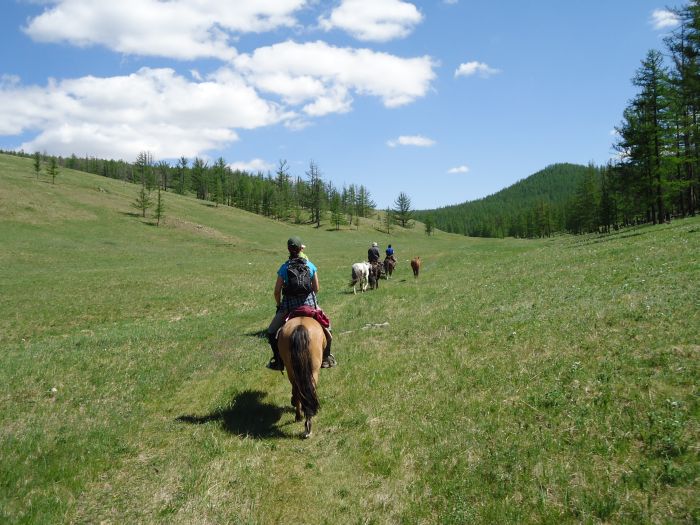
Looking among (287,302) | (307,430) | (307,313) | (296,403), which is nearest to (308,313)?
(307,313)

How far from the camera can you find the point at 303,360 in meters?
8.32

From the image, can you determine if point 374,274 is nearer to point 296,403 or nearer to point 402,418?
point 296,403

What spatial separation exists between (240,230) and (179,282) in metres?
60.6

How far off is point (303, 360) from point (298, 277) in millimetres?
2018

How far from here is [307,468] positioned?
6.93 metres

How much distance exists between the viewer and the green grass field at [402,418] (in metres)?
5.63

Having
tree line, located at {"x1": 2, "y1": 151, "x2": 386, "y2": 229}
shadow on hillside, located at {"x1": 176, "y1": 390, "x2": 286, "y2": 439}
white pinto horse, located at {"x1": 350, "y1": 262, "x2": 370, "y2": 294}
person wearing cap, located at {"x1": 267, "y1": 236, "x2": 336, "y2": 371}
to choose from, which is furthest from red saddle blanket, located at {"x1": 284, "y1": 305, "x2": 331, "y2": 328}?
tree line, located at {"x1": 2, "y1": 151, "x2": 386, "y2": 229}

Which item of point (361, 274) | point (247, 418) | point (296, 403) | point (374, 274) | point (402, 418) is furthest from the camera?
point (374, 274)

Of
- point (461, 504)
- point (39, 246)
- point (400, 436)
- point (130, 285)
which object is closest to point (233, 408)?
point (400, 436)

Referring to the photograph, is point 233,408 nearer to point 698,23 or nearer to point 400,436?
point 400,436

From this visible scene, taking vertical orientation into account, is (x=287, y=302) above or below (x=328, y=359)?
above

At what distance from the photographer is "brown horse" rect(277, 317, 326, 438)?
26.8ft

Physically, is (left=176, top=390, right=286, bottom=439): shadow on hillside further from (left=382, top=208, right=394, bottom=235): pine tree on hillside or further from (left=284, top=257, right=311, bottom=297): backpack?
(left=382, top=208, right=394, bottom=235): pine tree on hillside

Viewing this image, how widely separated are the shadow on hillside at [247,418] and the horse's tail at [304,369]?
2.83 feet
